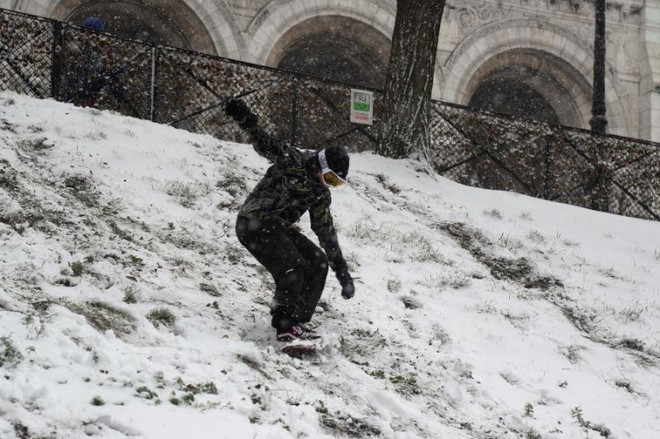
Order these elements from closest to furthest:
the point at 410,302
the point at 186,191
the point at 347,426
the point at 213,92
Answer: the point at 347,426
the point at 410,302
the point at 186,191
the point at 213,92

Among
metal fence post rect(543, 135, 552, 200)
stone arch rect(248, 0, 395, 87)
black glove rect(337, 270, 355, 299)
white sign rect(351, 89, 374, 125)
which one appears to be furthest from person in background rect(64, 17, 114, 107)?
metal fence post rect(543, 135, 552, 200)

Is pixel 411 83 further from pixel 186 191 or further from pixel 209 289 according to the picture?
pixel 209 289

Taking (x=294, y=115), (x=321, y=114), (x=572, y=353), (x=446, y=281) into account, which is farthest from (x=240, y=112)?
(x=321, y=114)

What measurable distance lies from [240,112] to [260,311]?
161 cm

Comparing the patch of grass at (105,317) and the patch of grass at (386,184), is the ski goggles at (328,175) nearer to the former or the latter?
the patch of grass at (105,317)

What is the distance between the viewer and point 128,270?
19.0 feet

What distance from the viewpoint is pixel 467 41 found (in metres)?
18.3

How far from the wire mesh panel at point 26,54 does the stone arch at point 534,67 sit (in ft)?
32.1

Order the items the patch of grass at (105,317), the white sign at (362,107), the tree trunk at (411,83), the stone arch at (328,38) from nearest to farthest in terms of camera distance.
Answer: the patch of grass at (105,317) → the tree trunk at (411,83) → the white sign at (362,107) → the stone arch at (328,38)

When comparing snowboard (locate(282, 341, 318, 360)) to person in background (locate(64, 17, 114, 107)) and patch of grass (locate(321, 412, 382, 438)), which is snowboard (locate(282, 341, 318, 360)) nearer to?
patch of grass (locate(321, 412, 382, 438))

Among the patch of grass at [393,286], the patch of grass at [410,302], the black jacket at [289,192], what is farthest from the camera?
the patch of grass at [393,286]

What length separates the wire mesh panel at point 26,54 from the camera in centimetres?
1081

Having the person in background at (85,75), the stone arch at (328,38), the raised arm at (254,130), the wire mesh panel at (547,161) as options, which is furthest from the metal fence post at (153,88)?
the raised arm at (254,130)

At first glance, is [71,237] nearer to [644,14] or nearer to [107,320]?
[107,320]
